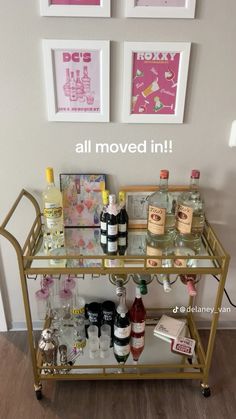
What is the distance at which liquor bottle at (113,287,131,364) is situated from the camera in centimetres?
134

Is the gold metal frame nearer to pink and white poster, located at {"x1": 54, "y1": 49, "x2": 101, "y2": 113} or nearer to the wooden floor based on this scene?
the wooden floor

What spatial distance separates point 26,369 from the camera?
4.94 ft

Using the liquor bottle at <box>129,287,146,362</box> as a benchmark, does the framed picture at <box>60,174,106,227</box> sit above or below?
above

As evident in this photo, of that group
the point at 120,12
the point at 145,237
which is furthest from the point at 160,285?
the point at 120,12

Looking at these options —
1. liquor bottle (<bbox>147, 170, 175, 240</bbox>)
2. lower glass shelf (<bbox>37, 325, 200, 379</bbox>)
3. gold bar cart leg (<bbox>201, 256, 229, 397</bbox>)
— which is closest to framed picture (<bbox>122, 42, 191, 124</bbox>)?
liquor bottle (<bbox>147, 170, 175, 240</bbox>)

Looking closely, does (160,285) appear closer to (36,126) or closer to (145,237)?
(145,237)

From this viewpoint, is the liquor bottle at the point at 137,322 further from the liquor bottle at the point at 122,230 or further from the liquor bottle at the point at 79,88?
the liquor bottle at the point at 79,88

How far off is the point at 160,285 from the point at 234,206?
496mm

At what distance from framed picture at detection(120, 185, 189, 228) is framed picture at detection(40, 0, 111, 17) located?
61 centimetres

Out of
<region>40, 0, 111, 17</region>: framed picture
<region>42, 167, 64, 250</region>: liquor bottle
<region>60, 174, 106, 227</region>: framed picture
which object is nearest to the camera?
<region>40, 0, 111, 17</region>: framed picture

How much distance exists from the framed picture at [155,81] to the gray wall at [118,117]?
29mm

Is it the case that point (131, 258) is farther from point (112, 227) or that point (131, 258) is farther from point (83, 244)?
point (83, 244)

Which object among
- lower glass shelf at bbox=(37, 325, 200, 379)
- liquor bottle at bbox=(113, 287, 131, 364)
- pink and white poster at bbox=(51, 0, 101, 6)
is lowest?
lower glass shelf at bbox=(37, 325, 200, 379)

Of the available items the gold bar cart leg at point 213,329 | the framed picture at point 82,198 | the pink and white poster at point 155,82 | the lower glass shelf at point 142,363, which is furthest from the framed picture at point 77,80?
the lower glass shelf at point 142,363
